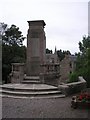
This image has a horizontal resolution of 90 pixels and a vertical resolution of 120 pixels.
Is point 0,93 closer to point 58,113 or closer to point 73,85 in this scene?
point 73,85

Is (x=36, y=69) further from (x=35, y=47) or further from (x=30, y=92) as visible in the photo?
(x=30, y=92)

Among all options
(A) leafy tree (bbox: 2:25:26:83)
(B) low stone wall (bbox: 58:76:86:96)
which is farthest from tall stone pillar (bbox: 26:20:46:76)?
(A) leafy tree (bbox: 2:25:26:83)

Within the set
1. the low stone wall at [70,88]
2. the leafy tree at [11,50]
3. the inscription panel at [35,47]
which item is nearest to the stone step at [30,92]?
the low stone wall at [70,88]

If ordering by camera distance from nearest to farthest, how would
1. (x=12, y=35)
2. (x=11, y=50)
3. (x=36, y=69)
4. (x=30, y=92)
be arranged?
(x=30, y=92)
(x=36, y=69)
(x=11, y=50)
(x=12, y=35)

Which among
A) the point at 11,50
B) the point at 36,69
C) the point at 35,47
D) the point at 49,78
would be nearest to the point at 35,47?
the point at 35,47

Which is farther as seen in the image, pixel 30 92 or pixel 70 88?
pixel 70 88

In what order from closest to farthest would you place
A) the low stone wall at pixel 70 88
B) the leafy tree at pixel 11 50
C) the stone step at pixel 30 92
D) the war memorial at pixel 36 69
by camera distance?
the stone step at pixel 30 92
the low stone wall at pixel 70 88
the war memorial at pixel 36 69
the leafy tree at pixel 11 50

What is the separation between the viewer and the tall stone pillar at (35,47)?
15.9m

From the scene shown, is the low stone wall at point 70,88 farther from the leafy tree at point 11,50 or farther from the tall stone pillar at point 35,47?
the leafy tree at point 11,50

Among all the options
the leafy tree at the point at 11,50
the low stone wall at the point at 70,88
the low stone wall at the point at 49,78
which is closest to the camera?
the low stone wall at the point at 70,88

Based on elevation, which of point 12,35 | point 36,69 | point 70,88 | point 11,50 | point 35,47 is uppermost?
point 12,35

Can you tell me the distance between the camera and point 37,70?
15.9m

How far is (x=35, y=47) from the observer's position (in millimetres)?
16031

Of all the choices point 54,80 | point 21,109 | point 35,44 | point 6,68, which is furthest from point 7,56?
point 21,109
